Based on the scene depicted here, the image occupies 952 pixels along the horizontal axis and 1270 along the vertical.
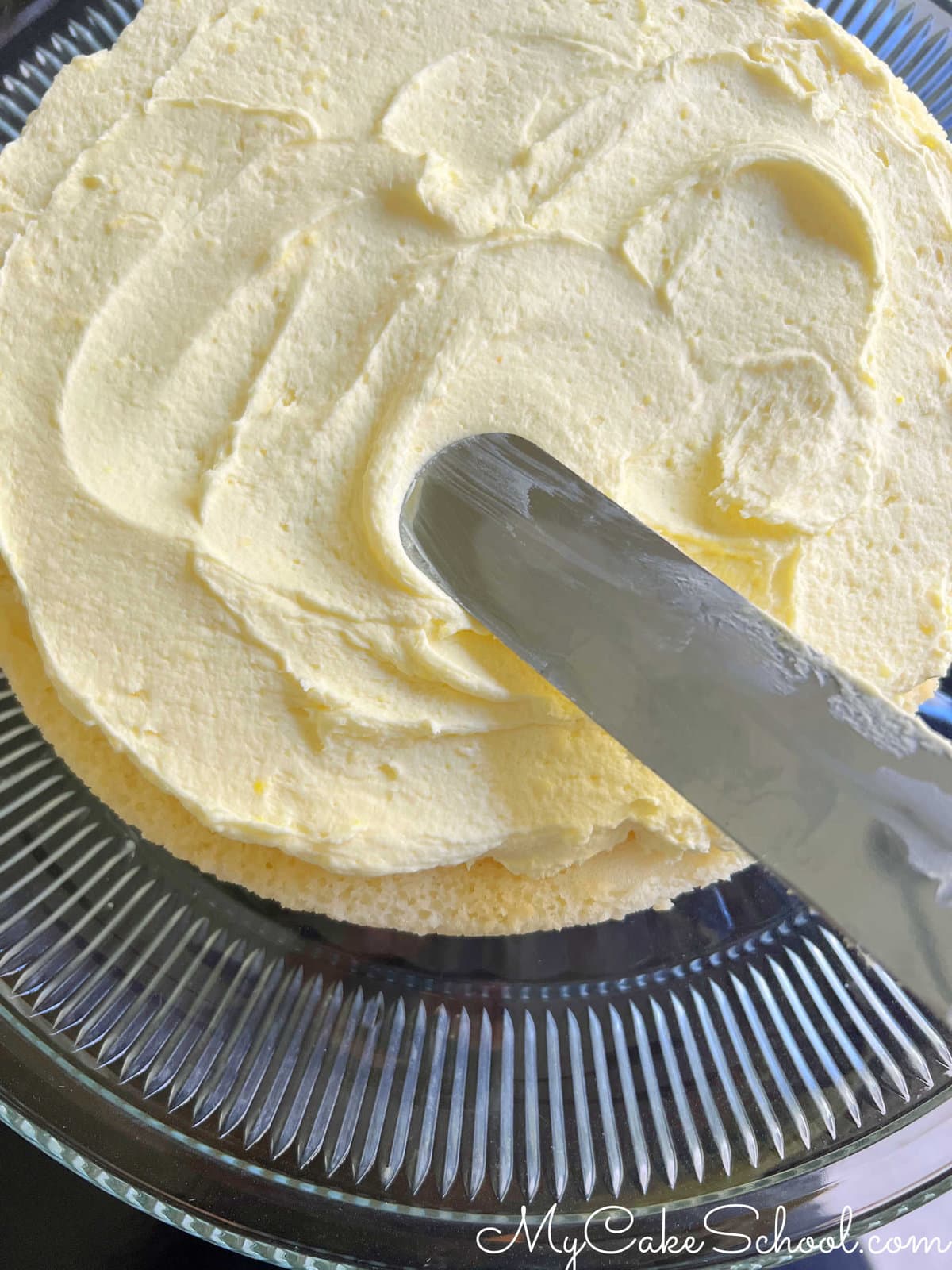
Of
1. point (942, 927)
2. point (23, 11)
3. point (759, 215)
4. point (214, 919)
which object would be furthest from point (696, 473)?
point (23, 11)

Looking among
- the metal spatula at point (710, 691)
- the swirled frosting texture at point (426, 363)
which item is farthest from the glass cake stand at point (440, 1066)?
the metal spatula at point (710, 691)

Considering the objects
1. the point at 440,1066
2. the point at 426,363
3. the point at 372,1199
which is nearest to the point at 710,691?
the point at 426,363

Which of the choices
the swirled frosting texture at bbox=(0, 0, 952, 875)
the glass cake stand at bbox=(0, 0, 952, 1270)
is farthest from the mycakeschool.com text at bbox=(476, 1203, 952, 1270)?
the swirled frosting texture at bbox=(0, 0, 952, 875)

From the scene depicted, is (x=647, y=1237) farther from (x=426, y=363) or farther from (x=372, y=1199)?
(x=426, y=363)

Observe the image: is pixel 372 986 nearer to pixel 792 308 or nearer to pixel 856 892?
pixel 856 892

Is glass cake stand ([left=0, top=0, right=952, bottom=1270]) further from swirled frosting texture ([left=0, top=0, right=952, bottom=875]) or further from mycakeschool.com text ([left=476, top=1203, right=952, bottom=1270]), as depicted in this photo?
swirled frosting texture ([left=0, top=0, right=952, bottom=875])
